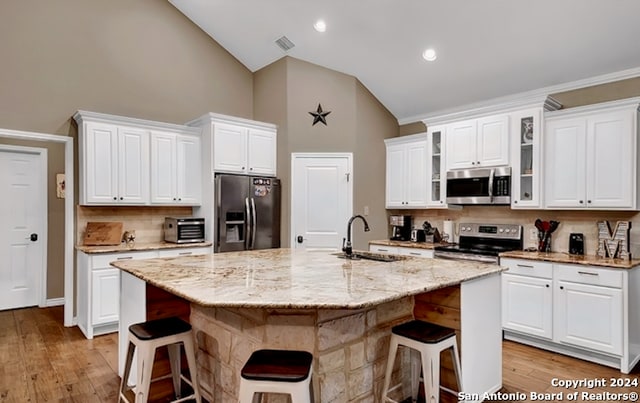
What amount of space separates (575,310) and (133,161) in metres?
4.88

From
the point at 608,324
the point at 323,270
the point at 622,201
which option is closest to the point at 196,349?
the point at 323,270

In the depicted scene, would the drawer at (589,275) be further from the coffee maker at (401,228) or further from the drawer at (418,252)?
the coffee maker at (401,228)

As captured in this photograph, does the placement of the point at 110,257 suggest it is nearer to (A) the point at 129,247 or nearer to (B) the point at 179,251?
(A) the point at 129,247

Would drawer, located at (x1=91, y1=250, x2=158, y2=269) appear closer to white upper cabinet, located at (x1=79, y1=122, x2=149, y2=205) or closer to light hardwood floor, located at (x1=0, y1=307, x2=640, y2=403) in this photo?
white upper cabinet, located at (x1=79, y1=122, x2=149, y2=205)

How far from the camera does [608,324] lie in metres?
3.29

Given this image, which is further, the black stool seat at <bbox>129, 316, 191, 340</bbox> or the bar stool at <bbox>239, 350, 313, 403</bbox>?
the black stool seat at <bbox>129, 316, 191, 340</bbox>

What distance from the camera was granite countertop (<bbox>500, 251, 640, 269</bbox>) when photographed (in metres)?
3.27

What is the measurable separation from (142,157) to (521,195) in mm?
4366

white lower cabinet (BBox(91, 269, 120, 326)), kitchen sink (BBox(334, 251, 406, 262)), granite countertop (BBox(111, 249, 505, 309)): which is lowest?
white lower cabinet (BBox(91, 269, 120, 326))

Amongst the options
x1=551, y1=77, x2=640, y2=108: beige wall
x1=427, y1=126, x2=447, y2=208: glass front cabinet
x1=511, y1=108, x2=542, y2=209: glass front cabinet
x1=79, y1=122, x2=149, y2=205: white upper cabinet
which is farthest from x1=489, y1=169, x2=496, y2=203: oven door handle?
x1=79, y1=122, x2=149, y2=205: white upper cabinet

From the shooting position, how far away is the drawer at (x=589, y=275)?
325 cm

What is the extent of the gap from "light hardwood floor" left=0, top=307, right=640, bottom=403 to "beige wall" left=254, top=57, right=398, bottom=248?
2425 millimetres

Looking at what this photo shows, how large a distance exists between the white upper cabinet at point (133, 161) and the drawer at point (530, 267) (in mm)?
3798

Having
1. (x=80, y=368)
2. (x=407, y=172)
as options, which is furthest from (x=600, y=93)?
(x=80, y=368)
